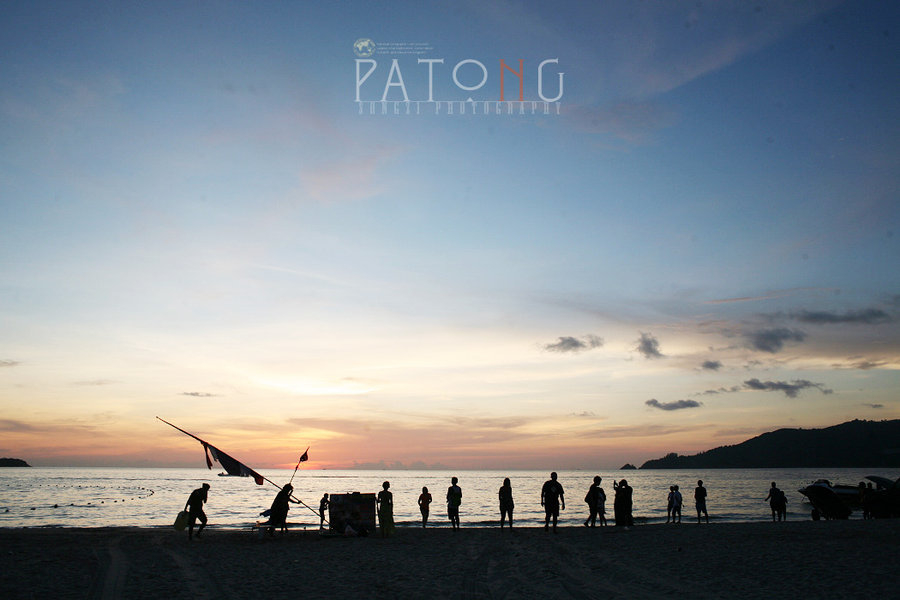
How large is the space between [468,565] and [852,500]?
3139 cm

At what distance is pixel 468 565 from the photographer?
47.4 ft

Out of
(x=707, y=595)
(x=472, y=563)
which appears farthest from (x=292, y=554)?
(x=707, y=595)

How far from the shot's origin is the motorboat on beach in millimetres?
29531

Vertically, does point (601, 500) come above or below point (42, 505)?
above

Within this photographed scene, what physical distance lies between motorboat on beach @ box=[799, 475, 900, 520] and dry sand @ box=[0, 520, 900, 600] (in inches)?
412

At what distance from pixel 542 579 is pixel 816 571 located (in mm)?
5842

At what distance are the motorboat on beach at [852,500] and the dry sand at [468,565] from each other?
1048cm

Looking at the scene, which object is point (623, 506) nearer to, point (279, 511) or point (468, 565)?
point (468, 565)

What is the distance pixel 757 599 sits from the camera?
34.0 feet

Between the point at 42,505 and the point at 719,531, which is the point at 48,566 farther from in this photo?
the point at 42,505

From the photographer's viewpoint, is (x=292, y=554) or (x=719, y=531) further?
(x=719, y=531)

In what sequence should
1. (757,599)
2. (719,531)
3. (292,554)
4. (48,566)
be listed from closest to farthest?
(757,599), (48,566), (292,554), (719,531)

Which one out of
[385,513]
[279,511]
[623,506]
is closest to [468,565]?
[385,513]

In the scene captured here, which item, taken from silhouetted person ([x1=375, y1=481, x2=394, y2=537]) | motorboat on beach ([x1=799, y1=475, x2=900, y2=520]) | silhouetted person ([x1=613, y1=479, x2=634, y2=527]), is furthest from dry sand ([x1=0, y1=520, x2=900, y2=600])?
motorboat on beach ([x1=799, y1=475, x2=900, y2=520])
